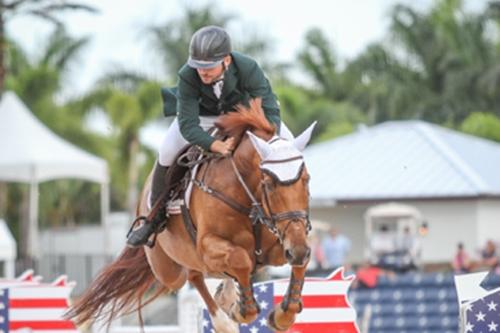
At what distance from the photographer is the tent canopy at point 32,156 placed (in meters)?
24.2

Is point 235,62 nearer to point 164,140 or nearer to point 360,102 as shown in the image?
point 164,140

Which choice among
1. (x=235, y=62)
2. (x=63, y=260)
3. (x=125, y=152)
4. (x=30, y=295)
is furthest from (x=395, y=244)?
(x=235, y=62)

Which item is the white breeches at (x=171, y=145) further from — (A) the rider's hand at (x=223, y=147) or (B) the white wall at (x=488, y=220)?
(B) the white wall at (x=488, y=220)

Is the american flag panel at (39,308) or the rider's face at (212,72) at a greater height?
the rider's face at (212,72)

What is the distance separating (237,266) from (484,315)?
5.15 ft

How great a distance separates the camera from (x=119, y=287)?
1034 cm

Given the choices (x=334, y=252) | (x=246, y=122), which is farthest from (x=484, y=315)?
(x=334, y=252)

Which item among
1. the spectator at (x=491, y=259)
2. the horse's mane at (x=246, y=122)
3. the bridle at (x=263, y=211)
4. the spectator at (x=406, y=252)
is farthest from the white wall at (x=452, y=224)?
the bridle at (x=263, y=211)

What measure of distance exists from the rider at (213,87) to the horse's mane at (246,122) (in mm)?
91

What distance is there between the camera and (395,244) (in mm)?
29375

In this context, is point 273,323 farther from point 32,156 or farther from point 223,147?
point 32,156

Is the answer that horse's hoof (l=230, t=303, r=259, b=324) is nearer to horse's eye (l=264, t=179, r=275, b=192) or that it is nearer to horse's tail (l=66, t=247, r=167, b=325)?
horse's eye (l=264, t=179, r=275, b=192)

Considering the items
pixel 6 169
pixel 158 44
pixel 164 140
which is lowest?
pixel 164 140

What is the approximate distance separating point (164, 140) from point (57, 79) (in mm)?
29148
